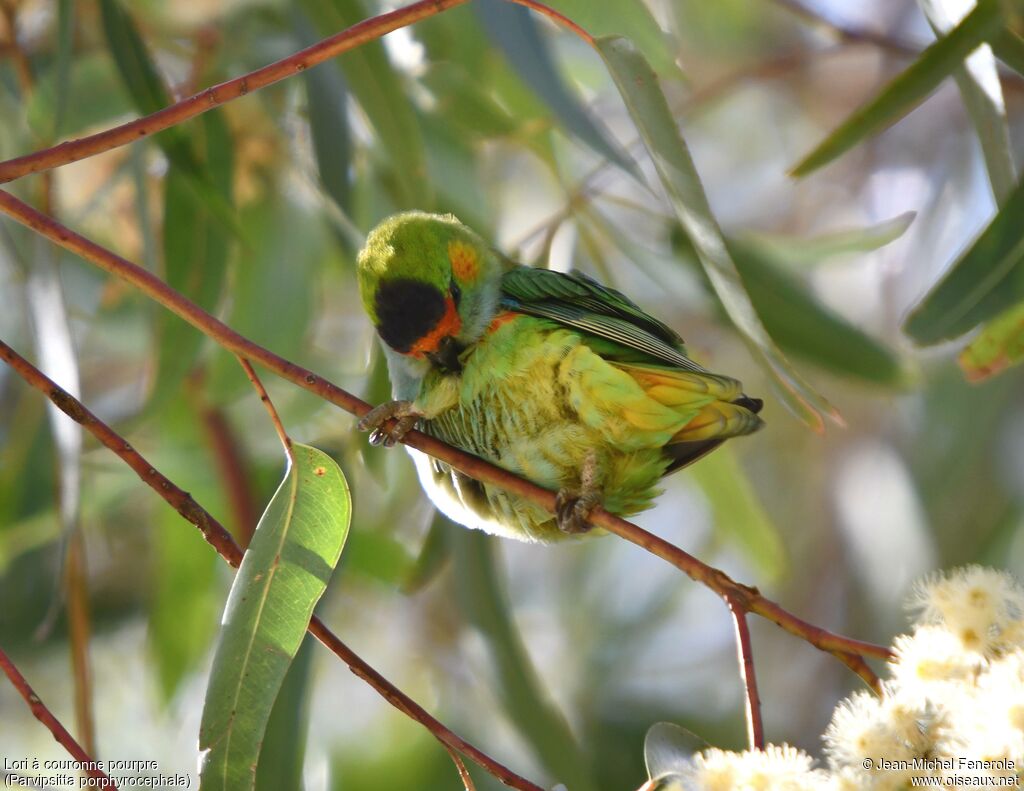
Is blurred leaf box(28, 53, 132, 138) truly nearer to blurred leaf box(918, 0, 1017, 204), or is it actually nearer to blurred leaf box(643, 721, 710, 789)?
blurred leaf box(918, 0, 1017, 204)

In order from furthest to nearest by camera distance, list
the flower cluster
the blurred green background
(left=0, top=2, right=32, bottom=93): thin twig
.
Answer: (left=0, top=2, right=32, bottom=93): thin twig, the blurred green background, the flower cluster

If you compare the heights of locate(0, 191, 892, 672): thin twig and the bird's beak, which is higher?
the bird's beak

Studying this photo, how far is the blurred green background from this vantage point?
95.6 inches

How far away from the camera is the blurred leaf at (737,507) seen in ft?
9.32

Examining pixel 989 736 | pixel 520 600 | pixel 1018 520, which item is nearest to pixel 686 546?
pixel 520 600

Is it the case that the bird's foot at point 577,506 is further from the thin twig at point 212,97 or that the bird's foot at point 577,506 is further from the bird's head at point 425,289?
the thin twig at point 212,97

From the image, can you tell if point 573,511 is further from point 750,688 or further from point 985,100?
point 985,100

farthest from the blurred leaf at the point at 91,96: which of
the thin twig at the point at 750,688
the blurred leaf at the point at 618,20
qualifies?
the thin twig at the point at 750,688

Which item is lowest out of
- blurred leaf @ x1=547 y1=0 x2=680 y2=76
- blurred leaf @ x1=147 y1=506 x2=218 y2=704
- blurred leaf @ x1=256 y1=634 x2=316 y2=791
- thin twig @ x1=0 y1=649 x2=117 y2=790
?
thin twig @ x1=0 y1=649 x2=117 y2=790

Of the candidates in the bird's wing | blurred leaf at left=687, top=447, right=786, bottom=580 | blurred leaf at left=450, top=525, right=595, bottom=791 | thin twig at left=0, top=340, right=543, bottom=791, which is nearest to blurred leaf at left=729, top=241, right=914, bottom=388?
blurred leaf at left=687, top=447, right=786, bottom=580

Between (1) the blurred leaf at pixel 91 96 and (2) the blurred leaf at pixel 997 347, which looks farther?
(1) the blurred leaf at pixel 91 96

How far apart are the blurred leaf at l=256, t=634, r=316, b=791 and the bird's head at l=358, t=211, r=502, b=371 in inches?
24.8

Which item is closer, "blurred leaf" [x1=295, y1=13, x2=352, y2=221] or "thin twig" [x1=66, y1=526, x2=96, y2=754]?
"thin twig" [x1=66, y1=526, x2=96, y2=754]

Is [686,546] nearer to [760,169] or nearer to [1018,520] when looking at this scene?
[1018,520]
